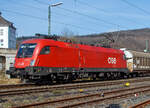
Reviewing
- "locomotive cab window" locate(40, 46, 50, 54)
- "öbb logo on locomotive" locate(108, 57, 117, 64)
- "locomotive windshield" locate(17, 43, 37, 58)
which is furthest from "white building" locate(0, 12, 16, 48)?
"locomotive cab window" locate(40, 46, 50, 54)

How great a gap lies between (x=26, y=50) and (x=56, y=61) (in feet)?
7.87

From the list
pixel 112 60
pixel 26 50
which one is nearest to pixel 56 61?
pixel 26 50

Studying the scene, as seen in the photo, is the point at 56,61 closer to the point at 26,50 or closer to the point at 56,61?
the point at 56,61

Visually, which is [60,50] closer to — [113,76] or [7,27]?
[113,76]

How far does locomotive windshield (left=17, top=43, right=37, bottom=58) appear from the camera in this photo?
16.0m

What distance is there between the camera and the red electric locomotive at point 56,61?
15492 millimetres

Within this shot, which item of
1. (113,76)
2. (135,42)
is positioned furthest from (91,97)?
(135,42)

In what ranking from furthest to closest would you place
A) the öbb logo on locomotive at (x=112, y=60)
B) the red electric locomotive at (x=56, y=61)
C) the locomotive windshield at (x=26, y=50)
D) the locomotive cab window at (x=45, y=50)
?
the öbb logo on locomotive at (x=112, y=60) < the locomotive windshield at (x=26, y=50) < the locomotive cab window at (x=45, y=50) < the red electric locomotive at (x=56, y=61)

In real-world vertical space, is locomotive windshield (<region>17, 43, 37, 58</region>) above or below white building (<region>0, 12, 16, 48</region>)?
below

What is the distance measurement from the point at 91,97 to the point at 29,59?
5975 millimetres

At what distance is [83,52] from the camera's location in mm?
19766

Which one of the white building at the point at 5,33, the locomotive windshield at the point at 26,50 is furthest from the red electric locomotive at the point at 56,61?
the white building at the point at 5,33

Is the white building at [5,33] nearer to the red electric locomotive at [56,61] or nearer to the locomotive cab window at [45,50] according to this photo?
the red electric locomotive at [56,61]

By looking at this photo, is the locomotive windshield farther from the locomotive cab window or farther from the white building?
the white building
